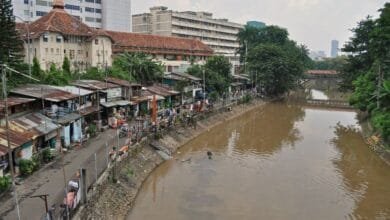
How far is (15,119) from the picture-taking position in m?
22.8

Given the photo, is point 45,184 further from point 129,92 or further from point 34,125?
point 129,92

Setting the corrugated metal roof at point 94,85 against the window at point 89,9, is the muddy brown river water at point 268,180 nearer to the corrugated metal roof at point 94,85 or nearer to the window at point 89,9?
the corrugated metal roof at point 94,85

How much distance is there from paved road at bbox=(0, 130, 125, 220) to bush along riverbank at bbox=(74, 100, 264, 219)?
1.58 m

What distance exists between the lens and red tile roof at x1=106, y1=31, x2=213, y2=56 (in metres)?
54.0

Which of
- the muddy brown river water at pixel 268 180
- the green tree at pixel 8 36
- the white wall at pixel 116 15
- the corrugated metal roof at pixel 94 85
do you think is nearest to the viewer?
the muddy brown river water at pixel 268 180

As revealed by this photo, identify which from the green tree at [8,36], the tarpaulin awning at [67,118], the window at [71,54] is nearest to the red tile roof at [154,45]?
the window at [71,54]

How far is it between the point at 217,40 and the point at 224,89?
56.5 m

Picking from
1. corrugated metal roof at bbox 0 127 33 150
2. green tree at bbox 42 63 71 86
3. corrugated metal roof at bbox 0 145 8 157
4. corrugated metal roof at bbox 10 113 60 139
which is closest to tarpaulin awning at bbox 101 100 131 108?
green tree at bbox 42 63 71 86

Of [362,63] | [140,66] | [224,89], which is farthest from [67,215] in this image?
→ [362,63]

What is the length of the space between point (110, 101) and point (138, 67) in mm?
12202

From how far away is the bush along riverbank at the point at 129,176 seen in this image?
18.7 metres

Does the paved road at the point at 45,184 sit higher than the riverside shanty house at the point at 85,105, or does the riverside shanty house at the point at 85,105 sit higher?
the riverside shanty house at the point at 85,105

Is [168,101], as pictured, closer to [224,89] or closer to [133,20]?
[224,89]

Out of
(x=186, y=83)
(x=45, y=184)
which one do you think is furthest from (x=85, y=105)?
(x=186, y=83)
